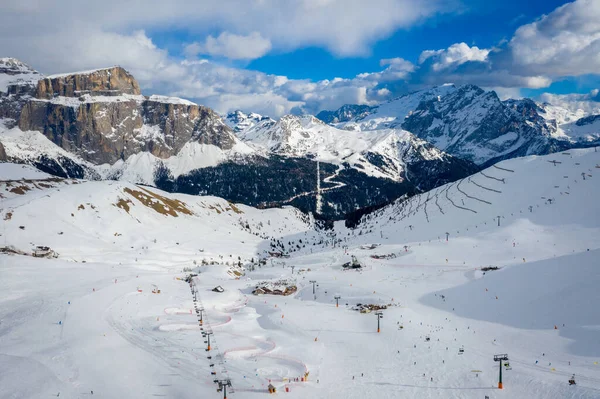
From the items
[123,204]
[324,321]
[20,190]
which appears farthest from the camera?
[20,190]

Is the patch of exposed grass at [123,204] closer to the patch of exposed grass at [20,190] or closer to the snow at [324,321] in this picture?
the snow at [324,321]

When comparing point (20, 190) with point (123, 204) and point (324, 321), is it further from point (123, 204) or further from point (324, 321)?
point (324, 321)

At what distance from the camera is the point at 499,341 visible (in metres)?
58.6

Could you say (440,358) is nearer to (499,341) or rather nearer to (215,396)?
(499,341)

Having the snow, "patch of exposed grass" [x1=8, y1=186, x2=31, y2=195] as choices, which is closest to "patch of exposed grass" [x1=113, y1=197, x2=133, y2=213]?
the snow

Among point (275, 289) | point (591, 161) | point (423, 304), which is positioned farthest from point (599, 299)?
point (591, 161)

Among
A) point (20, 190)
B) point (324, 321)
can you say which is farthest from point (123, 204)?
point (324, 321)

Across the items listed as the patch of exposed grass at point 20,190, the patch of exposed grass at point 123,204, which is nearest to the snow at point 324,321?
the patch of exposed grass at point 123,204

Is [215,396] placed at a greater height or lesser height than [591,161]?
lesser

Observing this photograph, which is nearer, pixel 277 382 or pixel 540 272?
pixel 277 382

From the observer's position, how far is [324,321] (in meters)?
70.2

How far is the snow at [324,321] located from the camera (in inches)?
1791

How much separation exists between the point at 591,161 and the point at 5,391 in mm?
204975

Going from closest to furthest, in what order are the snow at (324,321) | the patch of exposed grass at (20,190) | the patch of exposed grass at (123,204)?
the snow at (324,321), the patch of exposed grass at (123,204), the patch of exposed grass at (20,190)
